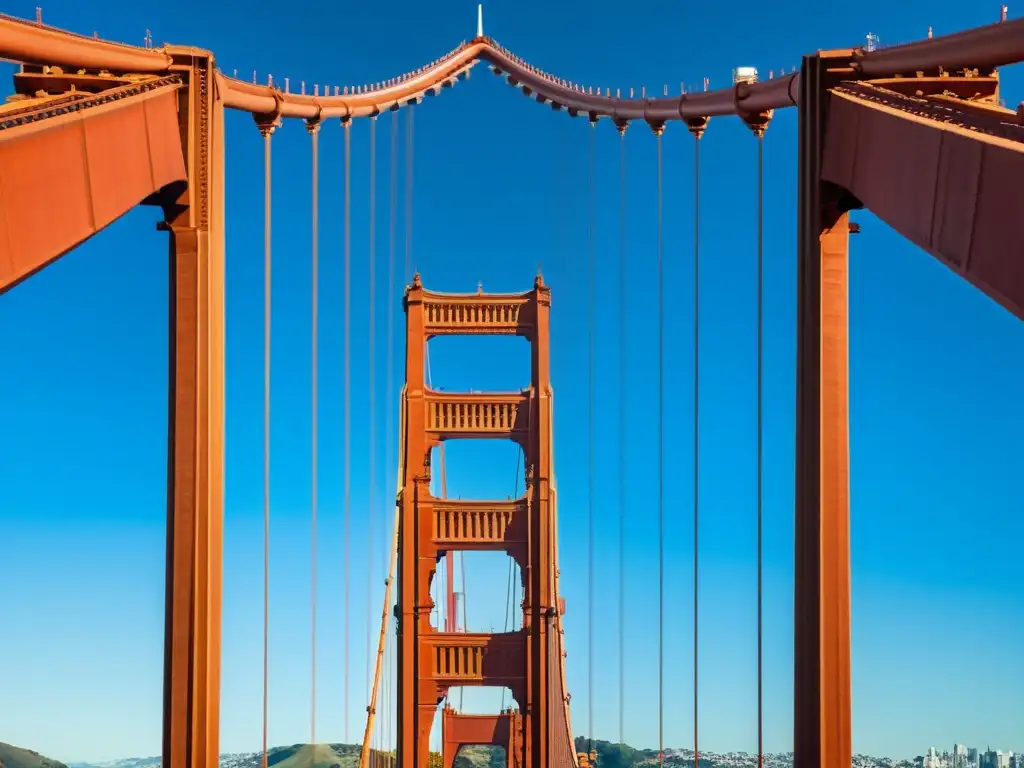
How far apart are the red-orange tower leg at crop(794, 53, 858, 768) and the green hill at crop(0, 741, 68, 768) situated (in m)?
29.8

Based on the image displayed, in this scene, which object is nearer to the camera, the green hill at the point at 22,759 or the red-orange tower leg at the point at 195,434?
the red-orange tower leg at the point at 195,434

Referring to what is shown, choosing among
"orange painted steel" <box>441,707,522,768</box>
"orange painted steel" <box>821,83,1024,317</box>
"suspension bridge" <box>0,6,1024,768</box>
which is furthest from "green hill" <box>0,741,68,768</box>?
"orange painted steel" <box>821,83,1024,317</box>

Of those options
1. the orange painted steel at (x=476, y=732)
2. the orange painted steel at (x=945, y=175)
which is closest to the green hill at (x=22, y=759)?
the orange painted steel at (x=476, y=732)

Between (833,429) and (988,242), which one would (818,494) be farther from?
(988,242)

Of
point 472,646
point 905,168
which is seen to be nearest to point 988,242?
point 905,168

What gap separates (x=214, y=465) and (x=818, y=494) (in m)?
3.34

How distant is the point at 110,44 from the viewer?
705 cm

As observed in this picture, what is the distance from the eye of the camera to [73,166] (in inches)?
225

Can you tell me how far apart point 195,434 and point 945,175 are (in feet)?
14.0

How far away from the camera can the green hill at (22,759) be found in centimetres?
3381

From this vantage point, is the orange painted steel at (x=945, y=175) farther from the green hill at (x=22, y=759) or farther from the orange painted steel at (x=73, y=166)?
the green hill at (x=22, y=759)

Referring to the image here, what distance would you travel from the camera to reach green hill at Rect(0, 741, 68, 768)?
3381 cm

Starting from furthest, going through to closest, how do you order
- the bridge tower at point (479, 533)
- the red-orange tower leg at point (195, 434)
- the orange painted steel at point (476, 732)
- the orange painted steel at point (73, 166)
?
1. the orange painted steel at point (476, 732)
2. the bridge tower at point (479, 533)
3. the red-orange tower leg at point (195, 434)
4. the orange painted steel at point (73, 166)

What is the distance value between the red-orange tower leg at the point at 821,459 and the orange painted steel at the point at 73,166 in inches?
138
